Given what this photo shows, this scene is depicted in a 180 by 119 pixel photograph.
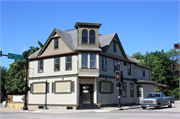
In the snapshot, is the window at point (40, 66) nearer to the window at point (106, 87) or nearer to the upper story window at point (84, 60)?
the upper story window at point (84, 60)

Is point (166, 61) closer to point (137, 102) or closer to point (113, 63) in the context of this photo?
point (137, 102)

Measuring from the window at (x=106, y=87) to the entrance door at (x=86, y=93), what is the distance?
56.1 inches

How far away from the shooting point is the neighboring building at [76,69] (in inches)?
982

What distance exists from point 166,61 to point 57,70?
1828 inches

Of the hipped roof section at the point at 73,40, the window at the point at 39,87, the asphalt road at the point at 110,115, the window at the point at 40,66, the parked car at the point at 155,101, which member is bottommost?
the asphalt road at the point at 110,115

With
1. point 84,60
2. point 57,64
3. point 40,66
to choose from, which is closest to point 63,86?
point 57,64

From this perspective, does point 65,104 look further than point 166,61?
No

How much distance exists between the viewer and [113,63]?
29.1m

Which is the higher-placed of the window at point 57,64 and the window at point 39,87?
the window at point 57,64

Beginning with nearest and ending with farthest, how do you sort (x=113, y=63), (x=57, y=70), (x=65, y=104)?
(x=65, y=104), (x=57, y=70), (x=113, y=63)

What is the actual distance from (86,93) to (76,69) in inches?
128

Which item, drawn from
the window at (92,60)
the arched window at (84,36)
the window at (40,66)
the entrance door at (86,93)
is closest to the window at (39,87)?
the window at (40,66)

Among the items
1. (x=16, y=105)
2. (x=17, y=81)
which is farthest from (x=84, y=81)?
(x=17, y=81)

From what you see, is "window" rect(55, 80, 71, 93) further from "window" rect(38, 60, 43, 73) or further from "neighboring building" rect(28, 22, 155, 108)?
"window" rect(38, 60, 43, 73)
